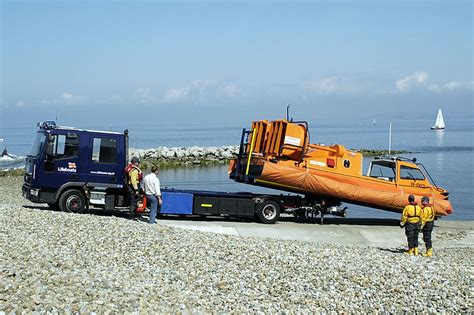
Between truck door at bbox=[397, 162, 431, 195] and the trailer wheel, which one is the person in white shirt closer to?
the trailer wheel

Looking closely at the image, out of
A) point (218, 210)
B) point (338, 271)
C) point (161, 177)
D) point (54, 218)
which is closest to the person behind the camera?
point (338, 271)

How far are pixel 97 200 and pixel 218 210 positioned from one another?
3.59 metres

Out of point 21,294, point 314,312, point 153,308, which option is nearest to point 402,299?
point 314,312

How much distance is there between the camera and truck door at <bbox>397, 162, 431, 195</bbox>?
20.8m

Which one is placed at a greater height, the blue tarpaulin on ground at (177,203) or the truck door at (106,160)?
the truck door at (106,160)

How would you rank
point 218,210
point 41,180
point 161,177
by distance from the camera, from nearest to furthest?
point 41,180 → point 218,210 → point 161,177

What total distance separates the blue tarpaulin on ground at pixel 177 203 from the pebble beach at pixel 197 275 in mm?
4001

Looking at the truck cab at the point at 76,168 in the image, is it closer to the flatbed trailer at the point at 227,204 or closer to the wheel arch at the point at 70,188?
the wheel arch at the point at 70,188

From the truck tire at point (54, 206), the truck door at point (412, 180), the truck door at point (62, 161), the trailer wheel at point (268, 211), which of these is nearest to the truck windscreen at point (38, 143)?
the truck door at point (62, 161)

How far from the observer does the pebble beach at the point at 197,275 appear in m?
9.15

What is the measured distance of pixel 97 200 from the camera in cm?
1827

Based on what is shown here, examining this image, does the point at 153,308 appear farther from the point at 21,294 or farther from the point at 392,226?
the point at 392,226

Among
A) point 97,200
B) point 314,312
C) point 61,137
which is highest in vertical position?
point 61,137

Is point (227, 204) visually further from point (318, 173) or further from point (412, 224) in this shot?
point (412, 224)
